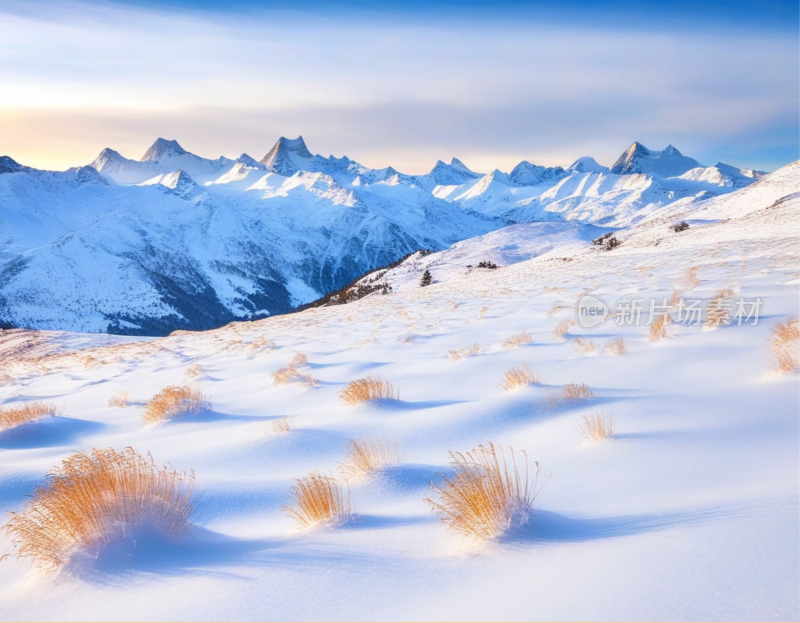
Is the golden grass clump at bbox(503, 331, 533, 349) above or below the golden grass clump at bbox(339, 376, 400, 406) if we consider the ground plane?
above

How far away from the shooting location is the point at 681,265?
62.8ft

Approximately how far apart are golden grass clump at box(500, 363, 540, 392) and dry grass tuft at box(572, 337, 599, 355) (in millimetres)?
1549

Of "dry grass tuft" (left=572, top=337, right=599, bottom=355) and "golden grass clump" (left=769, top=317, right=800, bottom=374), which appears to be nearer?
"golden grass clump" (left=769, top=317, right=800, bottom=374)

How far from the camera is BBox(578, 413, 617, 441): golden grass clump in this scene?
424 centimetres

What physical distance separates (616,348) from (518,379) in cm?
206

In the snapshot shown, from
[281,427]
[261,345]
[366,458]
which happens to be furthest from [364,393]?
[261,345]

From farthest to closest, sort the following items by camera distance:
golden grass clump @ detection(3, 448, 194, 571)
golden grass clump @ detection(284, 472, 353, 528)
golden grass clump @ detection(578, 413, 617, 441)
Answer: golden grass clump @ detection(578, 413, 617, 441) < golden grass clump @ detection(284, 472, 353, 528) < golden grass clump @ detection(3, 448, 194, 571)

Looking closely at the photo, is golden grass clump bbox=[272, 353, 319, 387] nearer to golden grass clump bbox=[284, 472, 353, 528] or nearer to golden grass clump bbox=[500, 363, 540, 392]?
golden grass clump bbox=[500, 363, 540, 392]

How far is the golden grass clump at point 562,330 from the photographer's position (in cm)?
910

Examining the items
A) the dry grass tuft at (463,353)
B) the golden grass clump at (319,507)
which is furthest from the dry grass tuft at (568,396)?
the dry grass tuft at (463,353)

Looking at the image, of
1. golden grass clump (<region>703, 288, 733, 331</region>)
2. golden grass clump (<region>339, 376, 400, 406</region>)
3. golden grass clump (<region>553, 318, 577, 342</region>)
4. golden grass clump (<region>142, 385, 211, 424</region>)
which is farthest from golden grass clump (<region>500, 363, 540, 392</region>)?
golden grass clump (<region>142, 385, 211, 424</region>)

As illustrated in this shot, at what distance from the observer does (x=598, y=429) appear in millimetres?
4270

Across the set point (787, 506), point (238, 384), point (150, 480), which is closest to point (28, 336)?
point (238, 384)

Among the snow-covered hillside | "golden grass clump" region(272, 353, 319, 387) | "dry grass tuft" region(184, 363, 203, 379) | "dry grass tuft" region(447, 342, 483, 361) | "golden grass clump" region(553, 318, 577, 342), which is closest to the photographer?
the snow-covered hillside
